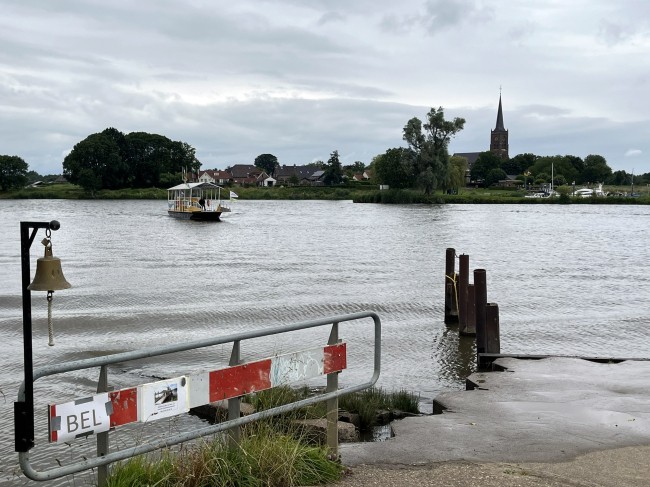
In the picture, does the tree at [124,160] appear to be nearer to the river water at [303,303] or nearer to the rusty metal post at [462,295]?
the river water at [303,303]

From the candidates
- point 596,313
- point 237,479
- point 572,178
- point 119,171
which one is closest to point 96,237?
point 596,313

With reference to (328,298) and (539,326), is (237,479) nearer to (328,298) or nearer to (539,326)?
(539,326)

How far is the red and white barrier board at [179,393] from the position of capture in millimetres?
4664

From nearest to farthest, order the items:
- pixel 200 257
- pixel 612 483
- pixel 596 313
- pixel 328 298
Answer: pixel 612 483 < pixel 596 313 < pixel 328 298 < pixel 200 257

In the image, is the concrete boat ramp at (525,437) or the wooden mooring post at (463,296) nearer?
the concrete boat ramp at (525,437)

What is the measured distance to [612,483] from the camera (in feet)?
20.4

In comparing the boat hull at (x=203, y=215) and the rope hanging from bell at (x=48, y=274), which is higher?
the rope hanging from bell at (x=48, y=274)

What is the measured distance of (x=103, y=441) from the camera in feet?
16.2

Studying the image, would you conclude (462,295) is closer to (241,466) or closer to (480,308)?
(480,308)

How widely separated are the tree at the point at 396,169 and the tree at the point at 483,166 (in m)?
72.6

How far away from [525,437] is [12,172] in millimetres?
152354

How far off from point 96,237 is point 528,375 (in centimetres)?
4153

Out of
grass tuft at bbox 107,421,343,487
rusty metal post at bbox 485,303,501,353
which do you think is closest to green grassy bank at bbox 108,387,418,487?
grass tuft at bbox 107,421,343,487

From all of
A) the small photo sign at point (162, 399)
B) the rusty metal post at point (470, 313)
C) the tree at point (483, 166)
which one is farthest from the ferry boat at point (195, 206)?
the tree at point (483, 166)
